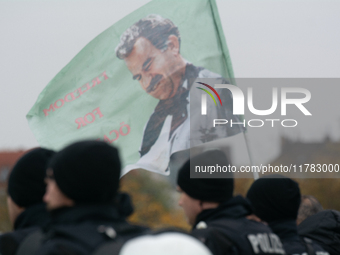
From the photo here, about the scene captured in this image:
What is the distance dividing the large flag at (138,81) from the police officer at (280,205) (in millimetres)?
1436

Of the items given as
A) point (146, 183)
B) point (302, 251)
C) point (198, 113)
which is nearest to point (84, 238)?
point (302, 251)

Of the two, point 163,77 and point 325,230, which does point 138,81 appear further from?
point 325,230

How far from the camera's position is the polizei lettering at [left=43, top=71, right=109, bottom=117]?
5.41m

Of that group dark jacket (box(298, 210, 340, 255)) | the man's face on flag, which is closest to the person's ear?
the man's face on flag

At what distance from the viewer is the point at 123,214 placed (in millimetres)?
2346

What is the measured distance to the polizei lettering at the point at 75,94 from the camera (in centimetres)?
541

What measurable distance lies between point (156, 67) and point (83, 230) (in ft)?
11.2

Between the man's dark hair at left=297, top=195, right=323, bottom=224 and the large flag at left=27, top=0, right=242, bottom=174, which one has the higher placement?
the large flag at left=27, top=0, right=242, bottom=174

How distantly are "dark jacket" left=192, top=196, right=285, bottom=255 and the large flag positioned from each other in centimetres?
196

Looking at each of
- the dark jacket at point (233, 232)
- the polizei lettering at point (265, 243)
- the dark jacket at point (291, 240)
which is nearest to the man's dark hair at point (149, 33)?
the dark jacket at point (291, 240)

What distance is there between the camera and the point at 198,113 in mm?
5230

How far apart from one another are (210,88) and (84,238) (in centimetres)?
346

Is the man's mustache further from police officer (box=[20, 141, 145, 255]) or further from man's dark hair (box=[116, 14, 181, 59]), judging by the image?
police officer (box=[20, 141, 145, 255])

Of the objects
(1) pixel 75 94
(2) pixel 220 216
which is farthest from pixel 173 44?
(2) pixel 220 216
